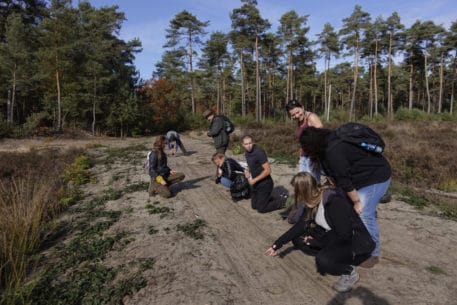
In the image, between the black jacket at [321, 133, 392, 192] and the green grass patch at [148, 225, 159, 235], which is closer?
the black jacket at [321, 133, 392, 192]

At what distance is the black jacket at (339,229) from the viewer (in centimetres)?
287

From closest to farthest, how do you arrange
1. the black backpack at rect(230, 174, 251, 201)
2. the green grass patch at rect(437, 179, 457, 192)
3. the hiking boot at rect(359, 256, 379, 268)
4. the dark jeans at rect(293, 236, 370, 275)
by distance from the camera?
the dark jeans at rect(293, 236, 370, 275), the hiking boot at rect(359, 256, 379, 268), the black backpack at rect(230, 174, 251, 201), the green grass patch at rect(437, 179, 457, 192)

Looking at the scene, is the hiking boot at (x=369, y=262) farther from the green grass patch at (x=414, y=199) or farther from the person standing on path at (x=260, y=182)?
the green grass patch at (x=414, y=199)

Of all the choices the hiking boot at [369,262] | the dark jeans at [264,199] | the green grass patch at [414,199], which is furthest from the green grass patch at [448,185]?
the hiking boot at [369,262]

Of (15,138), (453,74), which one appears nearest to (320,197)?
(15,138)

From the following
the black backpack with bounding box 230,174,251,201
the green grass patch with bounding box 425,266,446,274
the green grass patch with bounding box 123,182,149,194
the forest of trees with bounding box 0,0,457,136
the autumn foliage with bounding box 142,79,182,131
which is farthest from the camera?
the autumn foliage with bounding box 142,79,182,131

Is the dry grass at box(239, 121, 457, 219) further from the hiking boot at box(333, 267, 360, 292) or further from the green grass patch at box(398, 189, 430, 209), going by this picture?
the hiking boot at box(333, 267, 360, 292)

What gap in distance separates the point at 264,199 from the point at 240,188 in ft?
2.64

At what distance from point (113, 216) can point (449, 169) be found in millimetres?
9668

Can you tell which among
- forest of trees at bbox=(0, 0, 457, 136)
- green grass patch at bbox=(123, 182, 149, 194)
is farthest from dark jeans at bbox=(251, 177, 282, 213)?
forest of trees at bbox=(0, 0, 457, 136)

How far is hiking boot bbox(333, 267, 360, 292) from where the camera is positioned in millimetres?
2955

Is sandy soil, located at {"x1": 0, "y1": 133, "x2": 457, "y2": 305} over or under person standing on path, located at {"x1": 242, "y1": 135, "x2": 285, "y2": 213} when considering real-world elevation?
under

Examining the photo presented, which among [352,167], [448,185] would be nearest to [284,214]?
[352,167]

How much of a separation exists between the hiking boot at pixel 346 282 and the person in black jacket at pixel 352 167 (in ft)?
1.80
